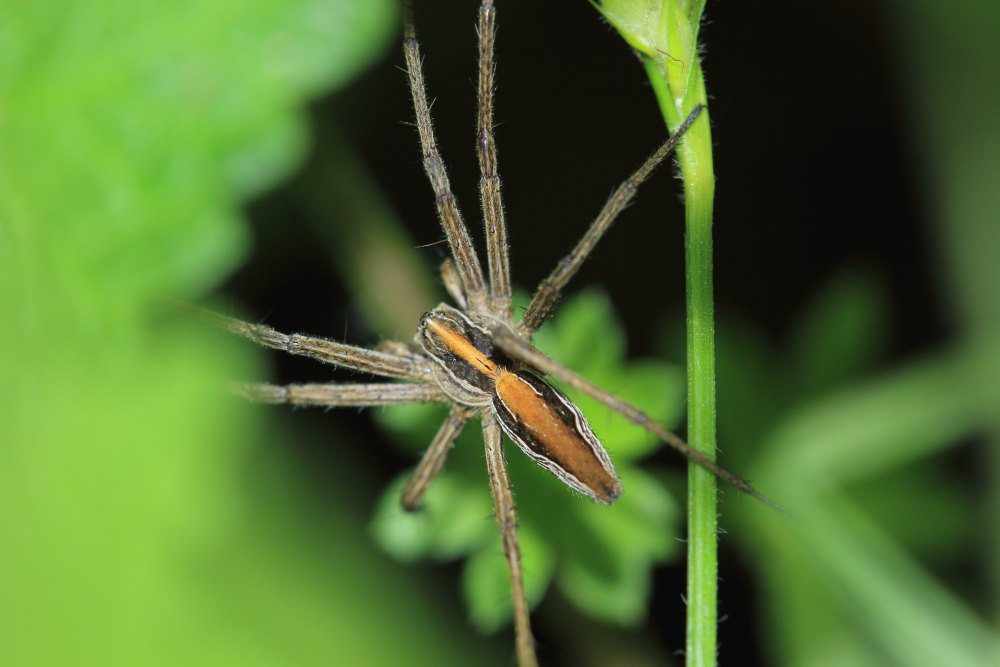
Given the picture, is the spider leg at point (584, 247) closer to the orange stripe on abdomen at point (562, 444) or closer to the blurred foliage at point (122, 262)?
the orange stripe on abdomen at point (562, 444)

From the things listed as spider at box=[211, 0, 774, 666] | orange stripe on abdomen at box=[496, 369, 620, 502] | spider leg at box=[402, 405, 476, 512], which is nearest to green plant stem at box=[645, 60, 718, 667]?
spider at box=[211, 0, 774, 666]

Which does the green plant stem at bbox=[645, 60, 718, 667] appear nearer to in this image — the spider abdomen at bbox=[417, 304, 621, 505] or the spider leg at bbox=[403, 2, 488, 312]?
the spider abdomen at bbox=[417, 304, 621, 505]

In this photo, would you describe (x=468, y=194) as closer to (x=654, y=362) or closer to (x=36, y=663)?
(x=654, y=362)

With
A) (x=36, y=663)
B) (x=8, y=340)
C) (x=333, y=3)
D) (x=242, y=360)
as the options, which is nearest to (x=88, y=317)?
(x=8, y=340)

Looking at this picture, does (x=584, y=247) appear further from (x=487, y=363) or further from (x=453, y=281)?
(x=453, y=281)

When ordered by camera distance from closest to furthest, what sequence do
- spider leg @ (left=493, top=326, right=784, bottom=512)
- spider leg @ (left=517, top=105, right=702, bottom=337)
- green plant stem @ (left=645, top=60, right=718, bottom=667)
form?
1. green plant stem @ (left=645, top=60, right=718, bottom=667)
2. spider leg @ (left=493, top=326, right=784, bottom=512)
3. spider leg @ (left=517, top=105, right=702, bottom=337)

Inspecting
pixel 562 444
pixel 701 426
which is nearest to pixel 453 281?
pixel 562 444

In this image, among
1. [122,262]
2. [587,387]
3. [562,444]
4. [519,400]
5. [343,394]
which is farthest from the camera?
[343,394]
